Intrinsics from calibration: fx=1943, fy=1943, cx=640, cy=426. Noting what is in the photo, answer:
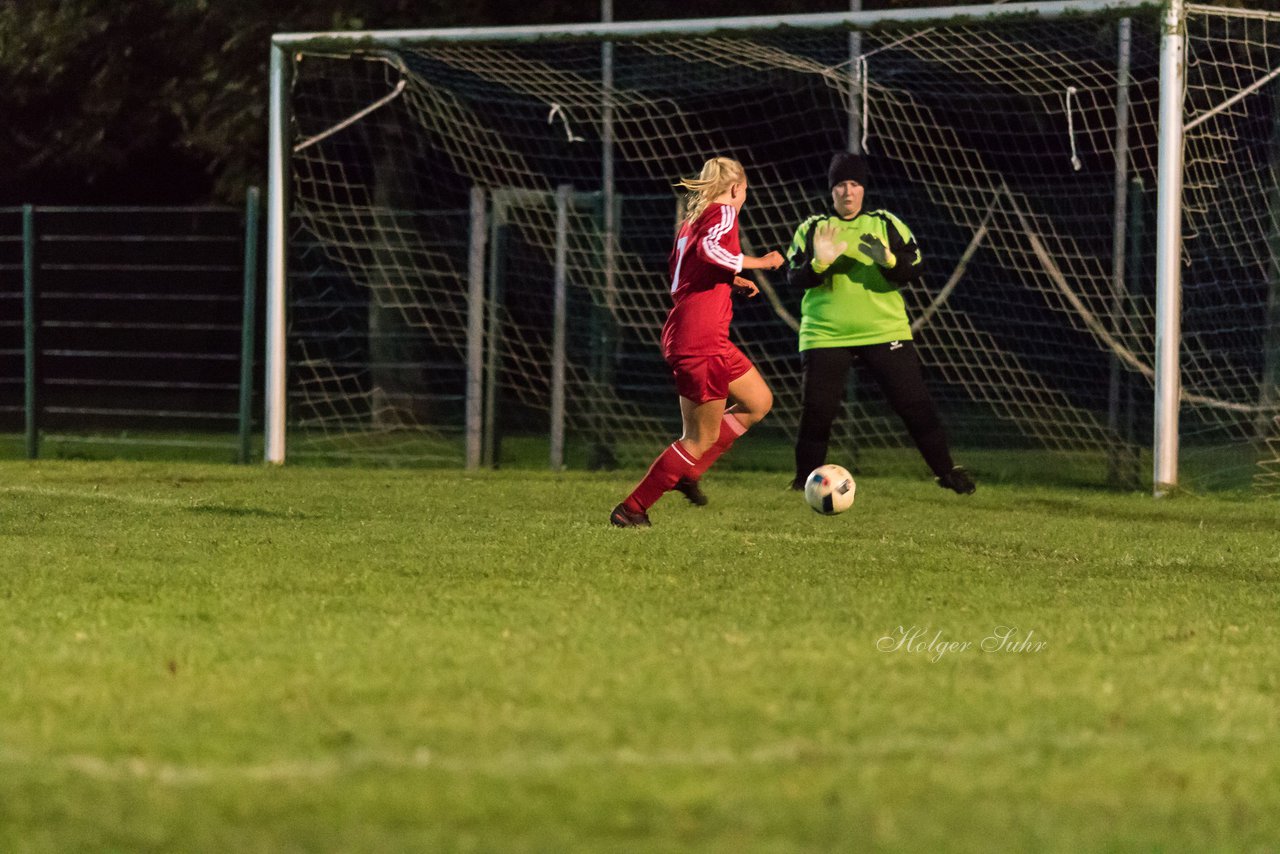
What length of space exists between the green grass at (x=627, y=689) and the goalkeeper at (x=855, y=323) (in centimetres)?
158

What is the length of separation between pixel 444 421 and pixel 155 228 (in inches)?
443

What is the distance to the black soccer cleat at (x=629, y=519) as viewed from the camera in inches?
349

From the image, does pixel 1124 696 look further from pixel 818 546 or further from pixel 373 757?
pixel 818 546

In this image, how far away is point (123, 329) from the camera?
2223 centimetres

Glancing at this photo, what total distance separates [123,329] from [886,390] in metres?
13.8

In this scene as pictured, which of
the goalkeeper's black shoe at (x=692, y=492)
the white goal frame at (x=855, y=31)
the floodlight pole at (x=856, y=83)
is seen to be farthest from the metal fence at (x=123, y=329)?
the goalkeeper's black shoe at (x=692, y=492)

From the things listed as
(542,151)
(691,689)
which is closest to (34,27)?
(542,151)

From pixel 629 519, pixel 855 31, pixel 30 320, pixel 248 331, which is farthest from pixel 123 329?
pixel 629 519

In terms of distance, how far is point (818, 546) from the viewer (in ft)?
27.3

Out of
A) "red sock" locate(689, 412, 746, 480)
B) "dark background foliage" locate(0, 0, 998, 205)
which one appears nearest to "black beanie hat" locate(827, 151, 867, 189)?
"red sock" locate(689, 412, 746, 480)

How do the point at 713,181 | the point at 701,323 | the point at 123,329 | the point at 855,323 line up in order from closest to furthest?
the point at 713,181, the point at 701,323, the point at 855,323, the point at 123,329

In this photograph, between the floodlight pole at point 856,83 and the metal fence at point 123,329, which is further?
the metal fence at point 123,329

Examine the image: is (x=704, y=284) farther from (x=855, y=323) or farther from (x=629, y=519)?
(x=855, y=323)

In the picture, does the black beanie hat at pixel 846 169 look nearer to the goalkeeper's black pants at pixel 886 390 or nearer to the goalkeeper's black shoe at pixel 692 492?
the goalkeeper's black pants at pixel 886 390
